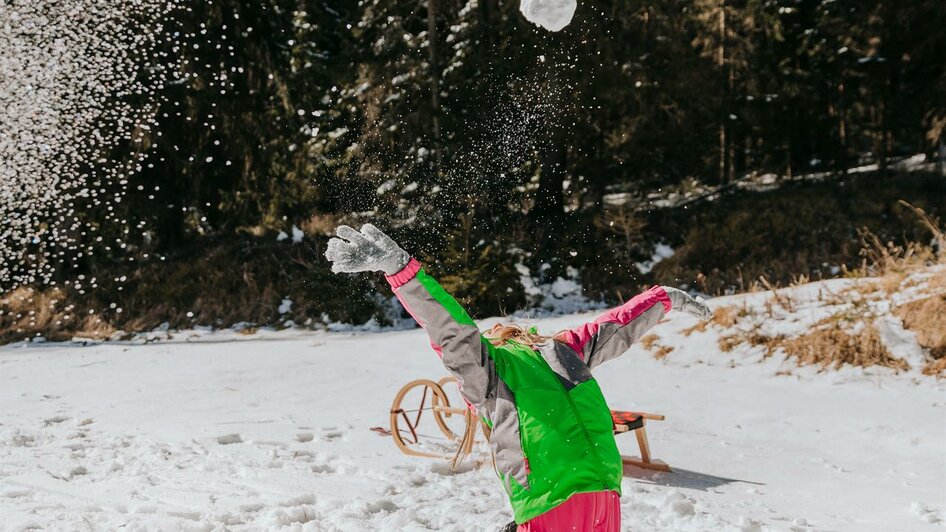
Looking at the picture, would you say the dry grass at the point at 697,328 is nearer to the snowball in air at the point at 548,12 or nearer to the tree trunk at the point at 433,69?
the snowball in air at the point at 548,12

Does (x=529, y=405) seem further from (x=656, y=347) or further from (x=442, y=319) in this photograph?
(x=656, y=347)

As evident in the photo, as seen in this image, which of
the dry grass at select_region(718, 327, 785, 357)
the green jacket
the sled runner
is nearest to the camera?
the green jacket

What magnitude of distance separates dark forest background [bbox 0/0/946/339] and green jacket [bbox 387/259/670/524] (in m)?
9.67

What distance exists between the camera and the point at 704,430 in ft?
21.1

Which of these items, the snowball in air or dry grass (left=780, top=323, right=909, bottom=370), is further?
dry grass (left=780, top=323, right=909, bottom=370)

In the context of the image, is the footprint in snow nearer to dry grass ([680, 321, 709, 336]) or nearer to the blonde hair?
the blonde hair

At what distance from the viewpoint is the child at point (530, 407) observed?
2414 mm

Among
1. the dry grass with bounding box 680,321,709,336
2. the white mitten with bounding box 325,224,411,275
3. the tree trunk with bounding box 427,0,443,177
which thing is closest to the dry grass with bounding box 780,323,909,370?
the dry grass with bounding box 680,321,709,336

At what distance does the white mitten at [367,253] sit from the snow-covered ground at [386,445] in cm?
215

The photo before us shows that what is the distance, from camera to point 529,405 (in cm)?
244

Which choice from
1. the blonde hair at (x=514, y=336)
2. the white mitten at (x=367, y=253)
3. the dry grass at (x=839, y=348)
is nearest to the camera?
the white mitten at (x=367, y=253)

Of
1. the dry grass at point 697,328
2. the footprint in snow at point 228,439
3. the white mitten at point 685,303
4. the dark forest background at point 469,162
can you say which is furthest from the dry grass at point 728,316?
the white mitten at point 685,303

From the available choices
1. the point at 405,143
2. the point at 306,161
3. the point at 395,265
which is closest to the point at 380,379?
the point at 395,265

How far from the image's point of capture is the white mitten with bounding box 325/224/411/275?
8.30ft
